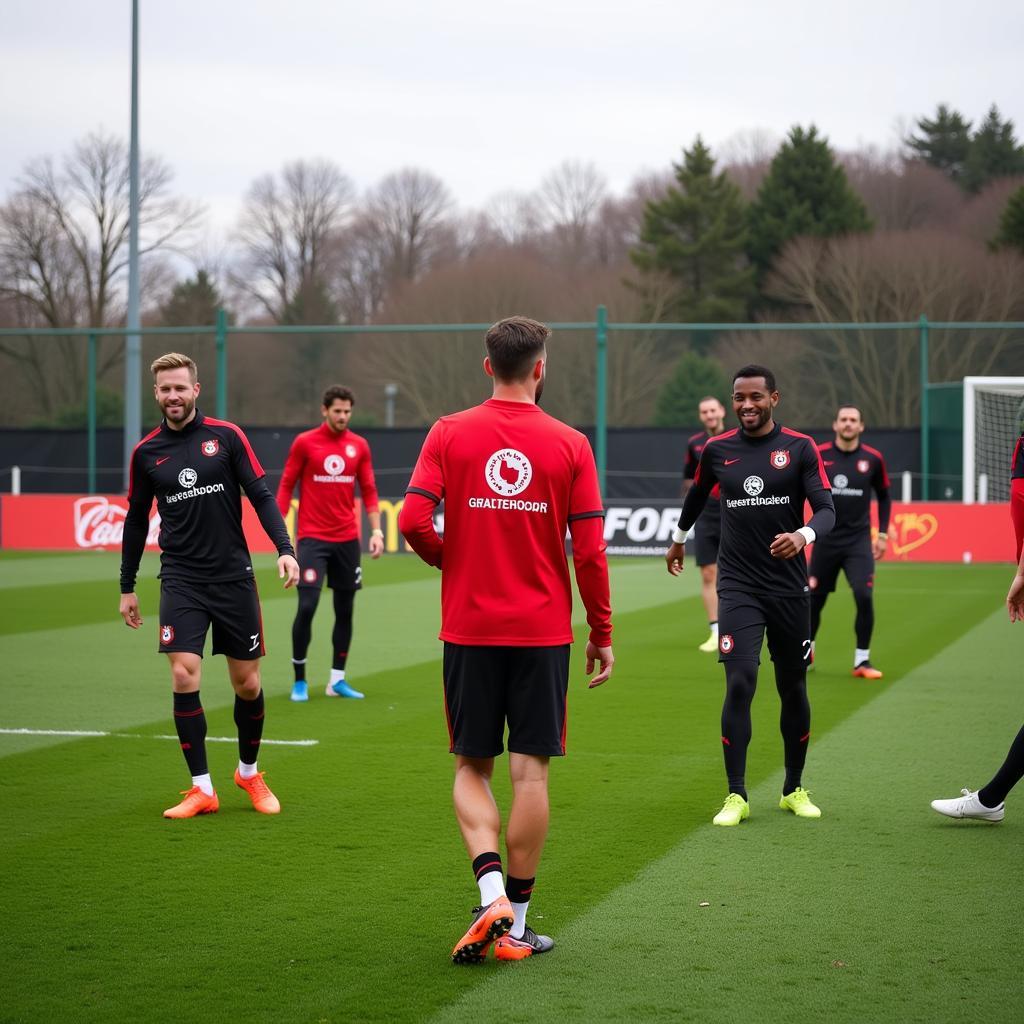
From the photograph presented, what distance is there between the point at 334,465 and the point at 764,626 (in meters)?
4.56

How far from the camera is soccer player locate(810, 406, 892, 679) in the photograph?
1125 cm

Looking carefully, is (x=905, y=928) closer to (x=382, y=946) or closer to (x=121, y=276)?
(x=382, y=946)

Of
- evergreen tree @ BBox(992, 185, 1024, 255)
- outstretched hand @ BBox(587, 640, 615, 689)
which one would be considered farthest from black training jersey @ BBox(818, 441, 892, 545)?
evergreen tree @ BBox(992, 185, 1024, 255)

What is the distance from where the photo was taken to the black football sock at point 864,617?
11305 millimetres

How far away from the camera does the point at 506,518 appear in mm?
4527

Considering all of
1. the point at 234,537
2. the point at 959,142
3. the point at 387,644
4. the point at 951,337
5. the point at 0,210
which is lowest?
the point at 387,644

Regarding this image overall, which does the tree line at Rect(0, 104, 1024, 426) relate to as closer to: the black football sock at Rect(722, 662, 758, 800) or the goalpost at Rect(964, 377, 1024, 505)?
the goalpost at Rect(964, 377, 1024, 505)

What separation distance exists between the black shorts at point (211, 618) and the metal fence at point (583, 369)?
26672 mm

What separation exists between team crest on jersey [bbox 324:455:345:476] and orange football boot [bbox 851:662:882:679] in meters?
4.36

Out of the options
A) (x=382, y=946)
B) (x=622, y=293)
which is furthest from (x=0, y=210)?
(x=382, y=946)

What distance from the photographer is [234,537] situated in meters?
6.77

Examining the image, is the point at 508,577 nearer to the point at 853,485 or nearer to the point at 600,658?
the point at 600,658

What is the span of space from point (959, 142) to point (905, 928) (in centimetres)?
6147

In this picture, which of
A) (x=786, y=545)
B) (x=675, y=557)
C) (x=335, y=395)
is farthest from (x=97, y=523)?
(x=786, y=545)
